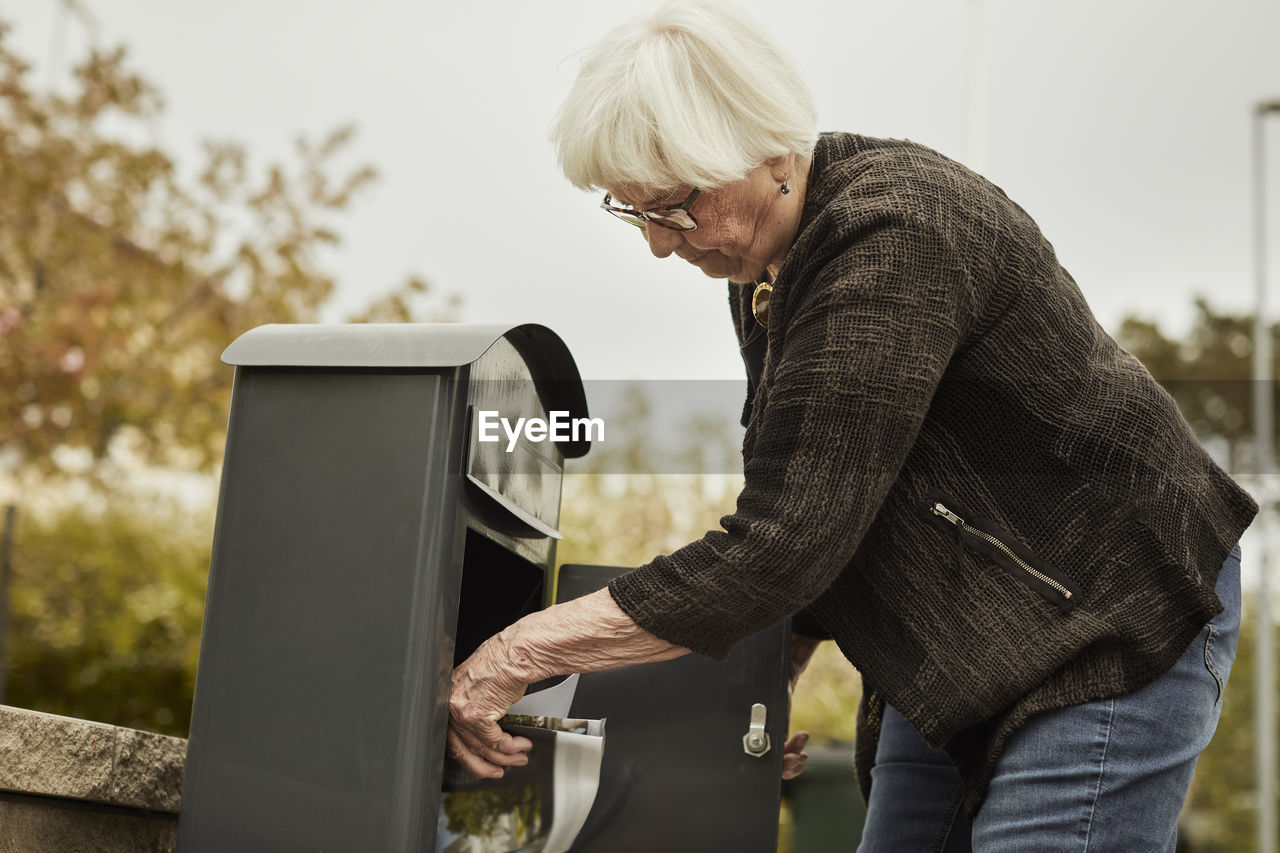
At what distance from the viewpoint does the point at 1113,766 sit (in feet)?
4.73

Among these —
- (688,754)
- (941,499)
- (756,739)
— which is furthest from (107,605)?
(941,499)

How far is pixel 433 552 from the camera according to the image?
1.53 metres

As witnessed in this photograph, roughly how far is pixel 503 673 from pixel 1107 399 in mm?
941

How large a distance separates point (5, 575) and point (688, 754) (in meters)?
4.84

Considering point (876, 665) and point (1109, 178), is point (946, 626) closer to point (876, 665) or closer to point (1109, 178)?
point (876, 665)

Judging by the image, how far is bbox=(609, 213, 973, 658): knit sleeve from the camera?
1393 mm

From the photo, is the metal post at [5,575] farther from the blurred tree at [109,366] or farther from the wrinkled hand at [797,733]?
the wrinkled hand at [797,733]

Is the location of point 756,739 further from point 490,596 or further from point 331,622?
point 331,622

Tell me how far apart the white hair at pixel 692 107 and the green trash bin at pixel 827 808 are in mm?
2879

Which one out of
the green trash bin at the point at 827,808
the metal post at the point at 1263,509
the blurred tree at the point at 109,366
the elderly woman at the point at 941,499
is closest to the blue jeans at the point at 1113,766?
the elderly woman at the point at 941,499

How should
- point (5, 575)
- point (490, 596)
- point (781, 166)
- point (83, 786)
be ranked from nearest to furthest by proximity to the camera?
1. point (781, 166)
2. point (83, 786)
3. point (490, 596)
4. point (5, 575)

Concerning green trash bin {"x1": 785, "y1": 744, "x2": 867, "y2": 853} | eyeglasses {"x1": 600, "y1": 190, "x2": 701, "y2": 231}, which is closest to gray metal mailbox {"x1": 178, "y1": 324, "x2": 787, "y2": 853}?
eyeglasses {"x1": 600, "y1": 190, "x2": 701, "y2": 231}

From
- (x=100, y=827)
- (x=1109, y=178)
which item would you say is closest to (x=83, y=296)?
(x=100, y=827)

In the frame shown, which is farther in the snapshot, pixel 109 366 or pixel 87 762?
pixel 109 366
